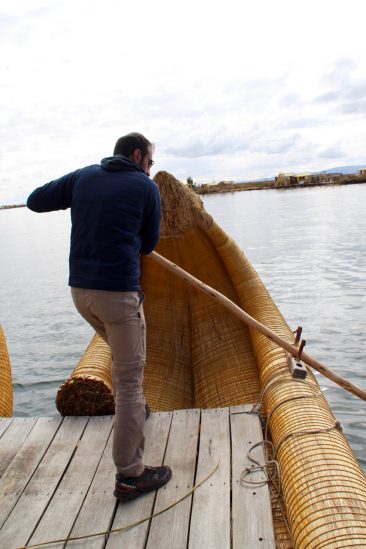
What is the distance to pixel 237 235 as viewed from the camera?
27.0 metres

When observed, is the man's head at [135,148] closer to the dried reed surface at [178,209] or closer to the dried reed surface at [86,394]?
the dried reed surface at [86,394]

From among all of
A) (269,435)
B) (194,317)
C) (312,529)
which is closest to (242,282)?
(194,317)

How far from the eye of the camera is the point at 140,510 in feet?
8.54

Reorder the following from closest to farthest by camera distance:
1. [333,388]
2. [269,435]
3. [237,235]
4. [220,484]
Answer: [220,484] → [269,435] → [333,388] → [237,235]

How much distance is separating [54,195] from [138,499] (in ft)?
5.58

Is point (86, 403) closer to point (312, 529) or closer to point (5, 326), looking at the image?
point (312, 529)

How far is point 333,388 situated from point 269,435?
143 inches

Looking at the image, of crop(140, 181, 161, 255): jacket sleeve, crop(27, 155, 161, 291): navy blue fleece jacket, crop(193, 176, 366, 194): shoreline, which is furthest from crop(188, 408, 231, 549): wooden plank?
crop(193, 176, 366, 194): shoreline

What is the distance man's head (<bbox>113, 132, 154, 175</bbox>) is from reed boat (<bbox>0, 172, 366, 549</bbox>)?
114 cm

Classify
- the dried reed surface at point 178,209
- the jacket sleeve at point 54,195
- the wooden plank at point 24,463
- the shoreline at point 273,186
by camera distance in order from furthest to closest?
the shoreline at point 273,186
the dried reed surface at point 178,209
the wooden plank at point 24,463
the jacket sleeve at point 54,195

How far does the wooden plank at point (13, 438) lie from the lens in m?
3.16

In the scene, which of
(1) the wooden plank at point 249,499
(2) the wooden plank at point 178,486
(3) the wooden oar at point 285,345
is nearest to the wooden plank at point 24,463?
(2) the wooden plank at point 178,486

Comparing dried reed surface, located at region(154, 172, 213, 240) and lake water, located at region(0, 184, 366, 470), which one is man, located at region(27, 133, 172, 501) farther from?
lake water, located at region(0, 184, 366, 470)

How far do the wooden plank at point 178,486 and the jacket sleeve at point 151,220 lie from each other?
1283mm
